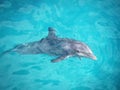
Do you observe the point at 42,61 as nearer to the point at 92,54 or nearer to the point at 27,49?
the point at 27,49

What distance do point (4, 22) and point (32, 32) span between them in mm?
353

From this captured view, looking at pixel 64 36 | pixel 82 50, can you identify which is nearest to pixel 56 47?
pixel 64 36

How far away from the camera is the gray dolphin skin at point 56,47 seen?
105 inches

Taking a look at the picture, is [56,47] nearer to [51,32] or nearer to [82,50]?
[51,32]

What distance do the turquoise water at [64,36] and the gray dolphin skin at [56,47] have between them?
0.06m

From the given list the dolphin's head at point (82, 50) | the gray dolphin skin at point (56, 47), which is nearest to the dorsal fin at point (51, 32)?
the gray dolphin skin at point (56, 47)

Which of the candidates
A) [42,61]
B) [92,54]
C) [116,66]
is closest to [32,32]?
[42,61]

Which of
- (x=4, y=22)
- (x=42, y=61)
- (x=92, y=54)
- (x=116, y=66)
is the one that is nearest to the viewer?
(x=4, y=22)

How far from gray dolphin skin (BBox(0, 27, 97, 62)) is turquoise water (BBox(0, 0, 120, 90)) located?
6cm

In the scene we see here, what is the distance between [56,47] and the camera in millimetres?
2762

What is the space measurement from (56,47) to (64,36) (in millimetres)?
177

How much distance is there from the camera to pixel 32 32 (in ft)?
8.70

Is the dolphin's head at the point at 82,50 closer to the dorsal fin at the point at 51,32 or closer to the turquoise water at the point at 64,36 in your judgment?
the turquoise water at the point at 64,36

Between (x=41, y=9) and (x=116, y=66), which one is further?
(x=116, y=66)
